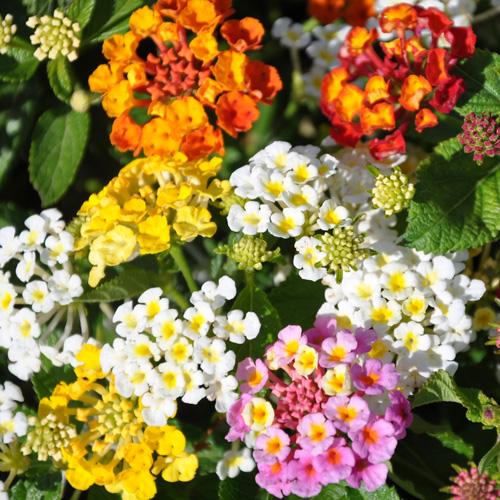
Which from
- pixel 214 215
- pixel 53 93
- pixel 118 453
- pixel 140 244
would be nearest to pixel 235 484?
pixel 118 453

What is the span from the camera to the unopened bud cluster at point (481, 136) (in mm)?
1471

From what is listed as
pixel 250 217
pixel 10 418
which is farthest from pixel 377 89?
pixel 10 418

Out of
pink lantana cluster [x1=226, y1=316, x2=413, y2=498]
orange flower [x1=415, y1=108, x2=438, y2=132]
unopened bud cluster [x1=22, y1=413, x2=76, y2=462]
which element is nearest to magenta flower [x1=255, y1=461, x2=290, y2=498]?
pink lantana cluster [x1=226, y1=316, x2=413, y2=498]

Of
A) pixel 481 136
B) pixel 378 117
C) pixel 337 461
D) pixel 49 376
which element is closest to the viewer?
pixel 337 461

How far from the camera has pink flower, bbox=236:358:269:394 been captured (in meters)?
1.34

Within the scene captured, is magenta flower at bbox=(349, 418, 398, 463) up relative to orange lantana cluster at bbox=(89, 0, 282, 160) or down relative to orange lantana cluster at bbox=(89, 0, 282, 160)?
down

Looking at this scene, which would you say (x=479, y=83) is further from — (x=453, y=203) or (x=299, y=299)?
(x=299, y=299)

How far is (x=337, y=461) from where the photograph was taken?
49.8 inches

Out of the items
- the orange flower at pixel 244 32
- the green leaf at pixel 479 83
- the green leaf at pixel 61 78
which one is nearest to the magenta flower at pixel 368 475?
the green leaf at pixel 479 83

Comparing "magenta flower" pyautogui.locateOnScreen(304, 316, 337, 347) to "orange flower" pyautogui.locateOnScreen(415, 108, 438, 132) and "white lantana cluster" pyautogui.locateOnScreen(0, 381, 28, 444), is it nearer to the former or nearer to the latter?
"orange flower" pyautogui.locateOnScreen(415, 108, 438, 132)

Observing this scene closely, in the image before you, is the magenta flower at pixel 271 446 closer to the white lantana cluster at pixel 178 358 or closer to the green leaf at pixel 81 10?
the white lantana cluster at pixel 178 358

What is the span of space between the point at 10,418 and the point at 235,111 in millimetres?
892

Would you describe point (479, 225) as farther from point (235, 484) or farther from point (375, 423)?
point (235, 484)

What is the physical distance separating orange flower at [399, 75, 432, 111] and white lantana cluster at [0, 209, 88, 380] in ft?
2.75
